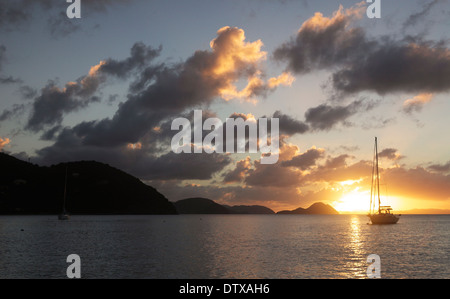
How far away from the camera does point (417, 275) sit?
1923 inches

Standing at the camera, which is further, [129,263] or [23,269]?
[129,263]

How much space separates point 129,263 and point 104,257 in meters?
9.24

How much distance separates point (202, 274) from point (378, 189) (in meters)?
115

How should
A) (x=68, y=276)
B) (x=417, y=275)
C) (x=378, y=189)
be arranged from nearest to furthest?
(x=68, y=276), (x=417, y=275), (x=378, y=189)
